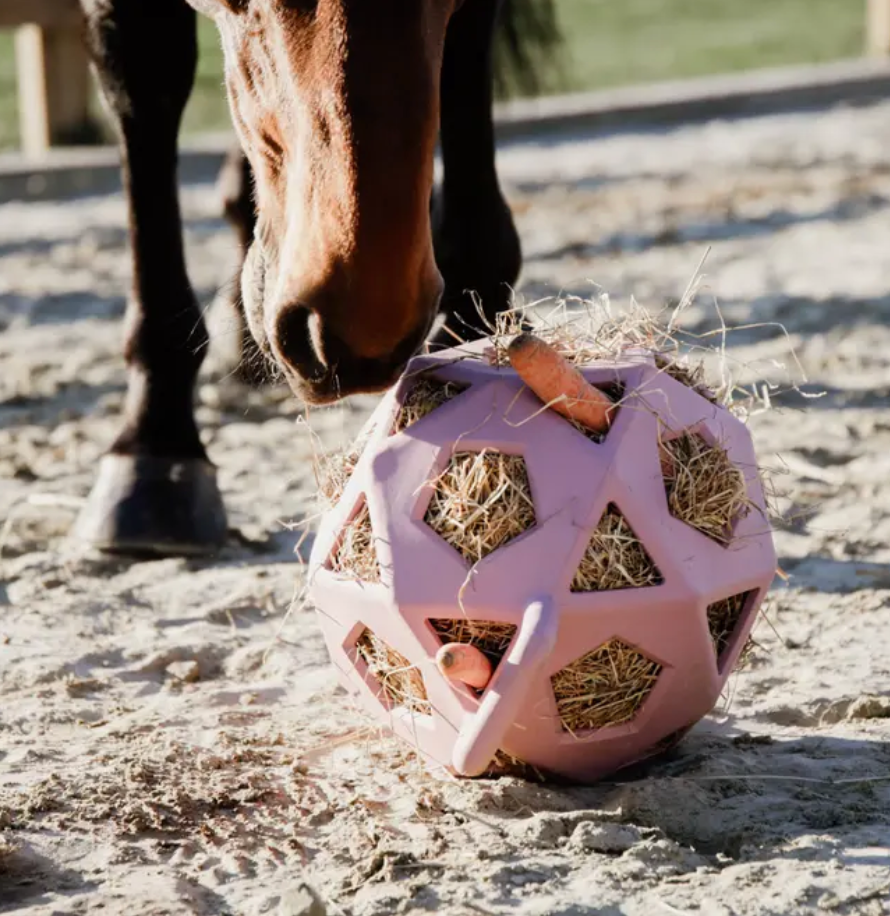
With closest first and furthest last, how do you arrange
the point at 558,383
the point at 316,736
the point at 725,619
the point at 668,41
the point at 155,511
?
the point at 558,383 < the point at 725,619 < the point at 316,736 < the point at 155,511 < the point at 668,41

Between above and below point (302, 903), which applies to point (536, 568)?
above

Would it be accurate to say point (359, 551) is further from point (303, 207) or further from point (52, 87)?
point (52, 87)

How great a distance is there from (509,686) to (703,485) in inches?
14.4

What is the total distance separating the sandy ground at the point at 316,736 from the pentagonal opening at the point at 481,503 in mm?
321

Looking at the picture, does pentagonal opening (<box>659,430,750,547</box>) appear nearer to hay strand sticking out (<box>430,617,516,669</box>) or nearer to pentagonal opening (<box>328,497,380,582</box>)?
hay strand sticking out (<box>430,617,516,669</box>)

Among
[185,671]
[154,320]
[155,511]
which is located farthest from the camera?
[154,320]

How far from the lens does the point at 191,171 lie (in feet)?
23.7

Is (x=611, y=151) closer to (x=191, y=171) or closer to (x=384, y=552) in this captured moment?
(x=191, y=171)

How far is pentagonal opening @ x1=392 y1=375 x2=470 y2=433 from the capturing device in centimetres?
197

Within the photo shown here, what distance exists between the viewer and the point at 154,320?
3242 mm

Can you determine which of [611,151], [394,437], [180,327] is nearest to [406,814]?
[394,437]

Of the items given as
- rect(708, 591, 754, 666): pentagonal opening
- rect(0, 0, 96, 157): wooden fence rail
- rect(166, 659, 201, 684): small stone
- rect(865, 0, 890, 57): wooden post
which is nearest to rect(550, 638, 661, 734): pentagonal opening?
rect(708, 591, 754, 666): pentagonal opening

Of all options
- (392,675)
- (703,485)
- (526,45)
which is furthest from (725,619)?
(526,45)

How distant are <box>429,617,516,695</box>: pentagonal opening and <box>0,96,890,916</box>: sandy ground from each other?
188mm
